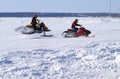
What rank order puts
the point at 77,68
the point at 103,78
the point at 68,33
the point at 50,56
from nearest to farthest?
the point at 103,78 → the point at 77,68 → the point at 50,56 → the point at 68,33

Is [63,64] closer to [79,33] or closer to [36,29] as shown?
[79,33]

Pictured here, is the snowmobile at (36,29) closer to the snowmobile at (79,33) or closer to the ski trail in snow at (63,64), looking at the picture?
the snowmobile at (79,33)

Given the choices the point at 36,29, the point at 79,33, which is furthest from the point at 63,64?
the point at 36,29

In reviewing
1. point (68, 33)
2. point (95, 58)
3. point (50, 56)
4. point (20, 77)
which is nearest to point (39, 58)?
point (50, 56)

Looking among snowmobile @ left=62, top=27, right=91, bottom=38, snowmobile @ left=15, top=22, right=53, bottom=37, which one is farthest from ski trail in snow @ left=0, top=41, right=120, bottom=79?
snowmobile @ left=15, top=22, right=53, bottom=37

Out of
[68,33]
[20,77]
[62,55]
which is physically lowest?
[68,33]

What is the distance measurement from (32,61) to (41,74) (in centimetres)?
159

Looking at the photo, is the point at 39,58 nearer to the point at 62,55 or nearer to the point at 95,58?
the point at 62,55

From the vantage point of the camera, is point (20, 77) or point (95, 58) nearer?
point (20, 77)

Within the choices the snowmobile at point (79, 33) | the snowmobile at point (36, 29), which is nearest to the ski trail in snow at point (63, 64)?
the snowmobile at point (79, 33)

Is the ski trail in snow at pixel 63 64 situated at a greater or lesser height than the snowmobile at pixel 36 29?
greater

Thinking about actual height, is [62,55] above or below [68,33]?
above

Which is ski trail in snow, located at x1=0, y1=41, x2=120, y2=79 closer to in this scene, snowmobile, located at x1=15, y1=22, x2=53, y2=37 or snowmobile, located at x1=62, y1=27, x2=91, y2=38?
snowmobile, located at x1=62, y1=27, x2=91, y2=38

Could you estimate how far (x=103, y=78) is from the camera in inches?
353
